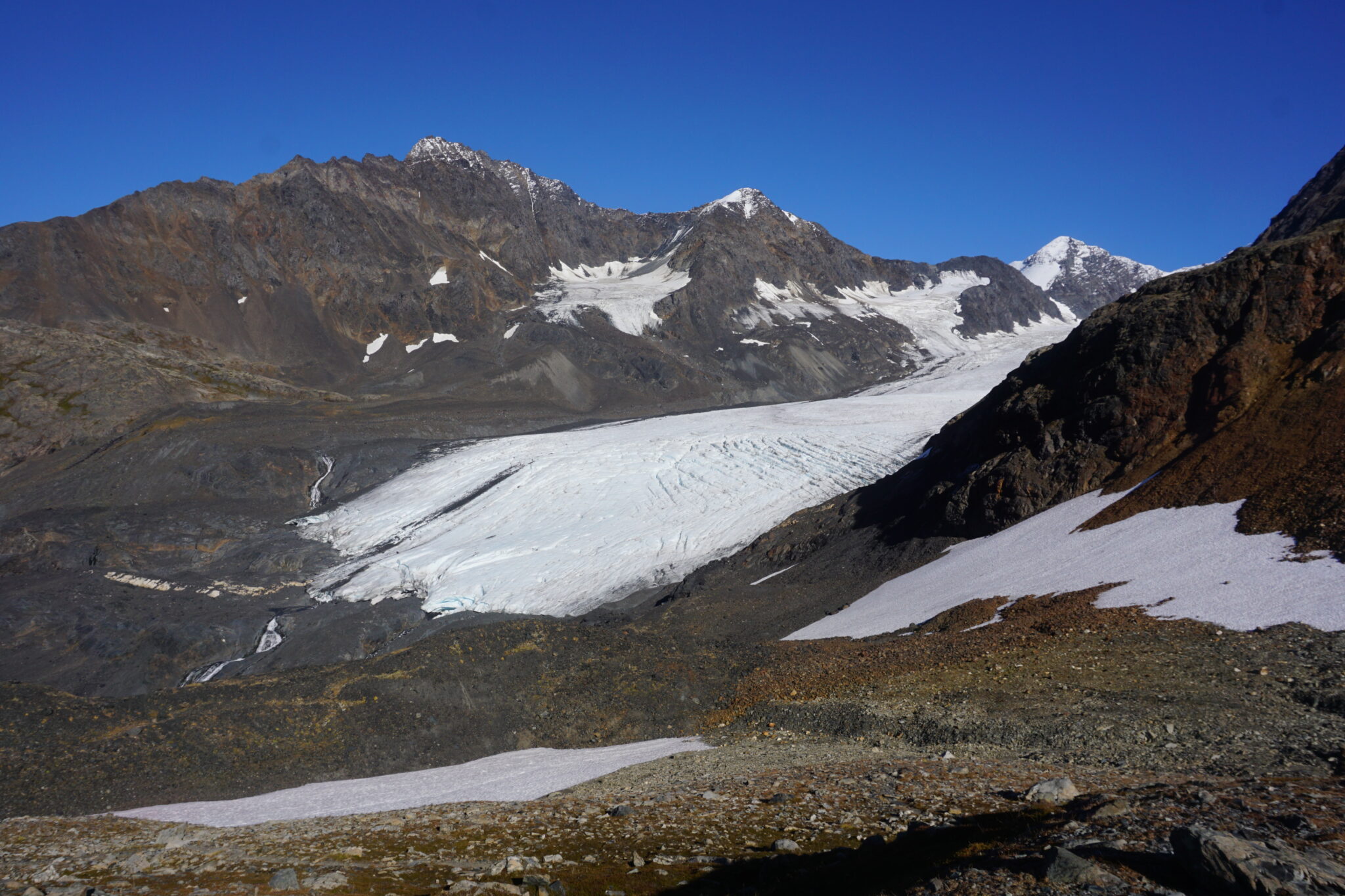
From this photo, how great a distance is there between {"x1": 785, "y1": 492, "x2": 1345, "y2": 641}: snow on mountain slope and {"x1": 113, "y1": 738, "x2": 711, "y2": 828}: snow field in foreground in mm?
9959

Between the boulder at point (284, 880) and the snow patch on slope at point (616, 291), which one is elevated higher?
the snow patch on slope at point (616, 291)

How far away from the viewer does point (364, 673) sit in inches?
811

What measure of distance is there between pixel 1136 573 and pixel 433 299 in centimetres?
11626

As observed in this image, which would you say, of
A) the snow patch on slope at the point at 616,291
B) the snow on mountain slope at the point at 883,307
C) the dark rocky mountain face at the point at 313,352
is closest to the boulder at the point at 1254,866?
the dark rocky mountain face at the point at 313,352

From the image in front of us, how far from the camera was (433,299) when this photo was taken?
405 ft

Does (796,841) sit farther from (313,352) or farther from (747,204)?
(747,204)

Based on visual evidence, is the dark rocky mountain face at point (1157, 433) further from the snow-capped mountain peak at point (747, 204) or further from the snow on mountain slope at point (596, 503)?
the snow-capped mountain peak at point (747, 204)

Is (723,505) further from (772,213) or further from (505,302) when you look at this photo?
(772,213)

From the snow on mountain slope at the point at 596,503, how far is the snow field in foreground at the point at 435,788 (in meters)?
23.5

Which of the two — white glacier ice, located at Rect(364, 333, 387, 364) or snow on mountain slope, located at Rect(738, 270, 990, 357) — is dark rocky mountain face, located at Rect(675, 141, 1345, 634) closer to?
white glacier ice, located at Rect(364, 333, 387, 364)

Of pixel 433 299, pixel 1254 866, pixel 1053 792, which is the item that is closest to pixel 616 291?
pixel 433 299

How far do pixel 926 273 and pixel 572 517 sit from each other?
522 feet

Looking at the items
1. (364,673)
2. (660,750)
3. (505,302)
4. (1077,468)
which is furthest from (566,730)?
(505,302)

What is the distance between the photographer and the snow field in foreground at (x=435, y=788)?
1482 cm
